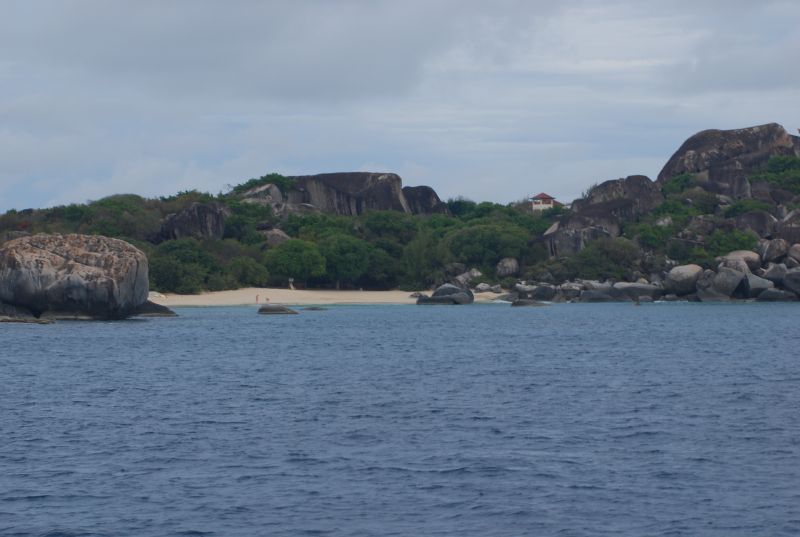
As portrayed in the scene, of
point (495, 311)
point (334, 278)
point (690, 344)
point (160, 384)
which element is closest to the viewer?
point (160, 384)

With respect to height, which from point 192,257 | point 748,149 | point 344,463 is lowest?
point 344,463

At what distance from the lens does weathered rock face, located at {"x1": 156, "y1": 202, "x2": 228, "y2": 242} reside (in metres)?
107

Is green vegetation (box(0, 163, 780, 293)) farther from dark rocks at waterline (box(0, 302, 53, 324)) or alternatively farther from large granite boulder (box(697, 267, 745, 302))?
dark rocks at waterline (box(0, 302, 53, 324))

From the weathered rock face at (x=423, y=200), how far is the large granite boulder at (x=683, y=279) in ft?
174

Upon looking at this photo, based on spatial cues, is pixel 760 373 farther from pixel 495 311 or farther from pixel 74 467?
pixel 495 311

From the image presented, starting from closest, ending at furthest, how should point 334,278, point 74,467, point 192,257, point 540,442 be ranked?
point 74,467 → point 540,442 → point 192,257 → point 334,278

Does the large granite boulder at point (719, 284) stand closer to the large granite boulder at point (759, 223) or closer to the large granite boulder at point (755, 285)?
the large granite boulder at point (755, 285)

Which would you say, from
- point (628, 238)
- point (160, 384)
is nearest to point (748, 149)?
point (628, 238)

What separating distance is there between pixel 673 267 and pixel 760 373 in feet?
208

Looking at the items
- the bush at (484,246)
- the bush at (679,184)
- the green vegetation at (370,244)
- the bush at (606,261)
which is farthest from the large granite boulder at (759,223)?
the bush at (679,184)

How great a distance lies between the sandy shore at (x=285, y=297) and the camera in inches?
3543

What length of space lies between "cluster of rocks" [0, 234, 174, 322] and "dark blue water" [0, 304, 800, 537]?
13.7 m

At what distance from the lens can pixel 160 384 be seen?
114 ft

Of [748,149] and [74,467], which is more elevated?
[748,149]
